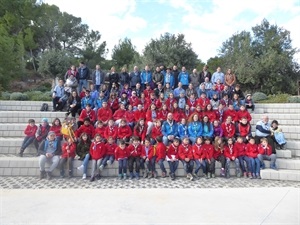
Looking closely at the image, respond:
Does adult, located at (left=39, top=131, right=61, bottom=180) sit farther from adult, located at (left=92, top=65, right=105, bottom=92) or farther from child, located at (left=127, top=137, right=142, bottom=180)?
adult, located at (left=92, top=65, right=105, bottom=92)

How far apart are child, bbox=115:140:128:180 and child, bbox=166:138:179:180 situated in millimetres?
1130

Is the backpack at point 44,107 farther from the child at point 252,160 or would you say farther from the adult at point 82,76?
the child at point 252,160

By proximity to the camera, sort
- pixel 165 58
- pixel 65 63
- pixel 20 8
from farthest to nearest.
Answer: pixel 20 8
pixel 65 63
pixel 165 58

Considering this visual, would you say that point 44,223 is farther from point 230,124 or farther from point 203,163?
point 230,124

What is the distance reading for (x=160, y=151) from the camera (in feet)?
24.3

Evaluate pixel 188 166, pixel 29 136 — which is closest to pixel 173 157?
pixel 188 166

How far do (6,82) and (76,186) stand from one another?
18.3 metres

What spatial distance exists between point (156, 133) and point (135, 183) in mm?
2043

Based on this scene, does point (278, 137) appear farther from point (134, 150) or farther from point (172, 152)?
point (134, 150)

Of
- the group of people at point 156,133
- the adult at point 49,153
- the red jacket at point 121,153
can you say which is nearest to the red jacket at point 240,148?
the group of people at point 156,133

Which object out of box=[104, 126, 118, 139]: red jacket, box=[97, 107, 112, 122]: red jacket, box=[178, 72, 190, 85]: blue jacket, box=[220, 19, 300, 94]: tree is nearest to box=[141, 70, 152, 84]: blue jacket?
box=[178, 72, 190, 85]: blue jacket

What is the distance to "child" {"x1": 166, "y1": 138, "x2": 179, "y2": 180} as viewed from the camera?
23.6 ft

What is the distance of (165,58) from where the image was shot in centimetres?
2103

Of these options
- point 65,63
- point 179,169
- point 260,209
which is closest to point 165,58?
point 65,63
